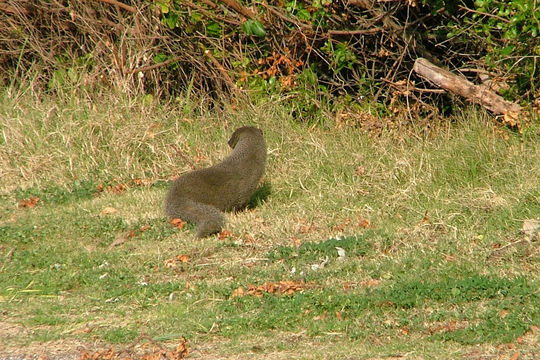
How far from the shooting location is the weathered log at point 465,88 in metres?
8.18

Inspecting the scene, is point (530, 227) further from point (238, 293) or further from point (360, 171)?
point (238, 293)

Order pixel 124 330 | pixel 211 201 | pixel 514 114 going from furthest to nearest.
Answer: pixel 514 114 → pixel 211 201 → pixel 124 330

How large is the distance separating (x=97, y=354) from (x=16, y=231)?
2.83 meters

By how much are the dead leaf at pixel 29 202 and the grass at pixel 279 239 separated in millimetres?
75

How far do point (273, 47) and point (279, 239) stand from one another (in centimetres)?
363

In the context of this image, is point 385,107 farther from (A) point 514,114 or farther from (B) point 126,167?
(B) point 126,167

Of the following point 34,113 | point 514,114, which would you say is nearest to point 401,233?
point 514,114

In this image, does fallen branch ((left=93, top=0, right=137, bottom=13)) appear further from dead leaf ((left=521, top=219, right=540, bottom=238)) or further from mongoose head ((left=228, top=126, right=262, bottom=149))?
dead leaf ((left=521, top=219, right=540, bottom=238))

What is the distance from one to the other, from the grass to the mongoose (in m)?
0.16

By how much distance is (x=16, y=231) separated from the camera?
7.15 metres

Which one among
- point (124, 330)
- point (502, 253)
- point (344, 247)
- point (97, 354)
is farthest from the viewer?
point (344, 247)

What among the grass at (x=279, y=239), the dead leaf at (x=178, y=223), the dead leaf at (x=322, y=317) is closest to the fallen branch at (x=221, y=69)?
the grass at (x=279, y=239)

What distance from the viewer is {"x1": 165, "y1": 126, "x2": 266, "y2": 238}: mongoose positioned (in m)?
6.80

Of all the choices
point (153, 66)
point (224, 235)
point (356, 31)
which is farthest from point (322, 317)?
point (153, 66)
